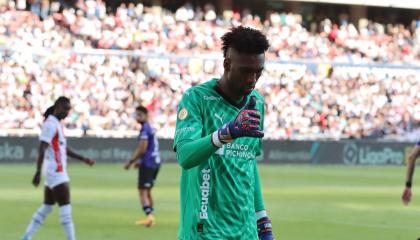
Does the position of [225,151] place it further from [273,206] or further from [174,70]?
[174,70]

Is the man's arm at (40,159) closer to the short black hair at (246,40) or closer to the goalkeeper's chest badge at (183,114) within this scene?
the goalkeeper's chest badge at (183,114)

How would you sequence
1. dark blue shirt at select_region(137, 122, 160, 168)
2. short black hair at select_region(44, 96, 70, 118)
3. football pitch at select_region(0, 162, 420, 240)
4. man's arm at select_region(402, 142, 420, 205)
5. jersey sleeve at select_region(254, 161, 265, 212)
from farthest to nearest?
dark blue shirt at select_region(137, 122, 160, 168), football pitch at select_region(0, 162, 420, 240), short black hair at select_region(44, 96, 70, 118), man's arm at select_region(402, 142, 420, 205), jersey sleeve at select_region(254, 161, 265, 212)

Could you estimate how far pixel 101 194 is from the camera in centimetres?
2519

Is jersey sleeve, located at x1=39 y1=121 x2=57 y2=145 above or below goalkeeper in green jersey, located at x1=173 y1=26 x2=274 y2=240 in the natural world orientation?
Answer: below

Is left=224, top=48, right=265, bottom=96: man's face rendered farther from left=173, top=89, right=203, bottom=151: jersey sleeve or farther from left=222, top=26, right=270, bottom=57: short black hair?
left=173, top=89, right=203, bottom=151: jersey sleeve

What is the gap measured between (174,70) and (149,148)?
29229mm


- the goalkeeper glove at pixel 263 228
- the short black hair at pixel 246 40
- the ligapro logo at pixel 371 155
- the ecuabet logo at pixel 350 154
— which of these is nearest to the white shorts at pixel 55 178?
the goalkeeper glove at pixel 263 228

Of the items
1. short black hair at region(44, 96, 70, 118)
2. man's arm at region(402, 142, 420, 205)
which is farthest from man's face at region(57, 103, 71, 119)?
man's arm at region(402, 142, 420, 205)

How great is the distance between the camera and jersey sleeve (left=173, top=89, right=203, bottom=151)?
538cm

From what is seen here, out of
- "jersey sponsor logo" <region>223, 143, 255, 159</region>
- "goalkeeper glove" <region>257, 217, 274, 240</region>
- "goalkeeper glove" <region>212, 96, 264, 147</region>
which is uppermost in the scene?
"goalkeeper glove" <region>212, 96, 264, 147</region>

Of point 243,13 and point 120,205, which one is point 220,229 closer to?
point 120,205

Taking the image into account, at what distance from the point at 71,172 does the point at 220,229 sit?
30.2 metres

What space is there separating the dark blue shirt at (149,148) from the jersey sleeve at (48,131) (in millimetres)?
4555

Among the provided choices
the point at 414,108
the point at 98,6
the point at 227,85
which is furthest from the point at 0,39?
the point at 227,85
